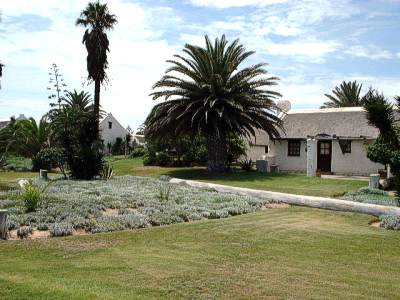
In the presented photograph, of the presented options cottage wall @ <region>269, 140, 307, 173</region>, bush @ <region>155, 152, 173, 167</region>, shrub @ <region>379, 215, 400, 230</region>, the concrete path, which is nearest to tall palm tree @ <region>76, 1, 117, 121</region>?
bush @ <region>155, 152, 173, 167</region>

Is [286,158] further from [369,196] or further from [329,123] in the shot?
[369,196]

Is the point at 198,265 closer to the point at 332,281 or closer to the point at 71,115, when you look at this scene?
the point at 332,281

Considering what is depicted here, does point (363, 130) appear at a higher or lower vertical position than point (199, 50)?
lower

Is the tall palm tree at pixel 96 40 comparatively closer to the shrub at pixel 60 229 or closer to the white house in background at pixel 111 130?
the shrub at pixel 60 229

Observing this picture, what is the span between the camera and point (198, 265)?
891 centimetres

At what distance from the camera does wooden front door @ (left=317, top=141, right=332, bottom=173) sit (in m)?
33.7

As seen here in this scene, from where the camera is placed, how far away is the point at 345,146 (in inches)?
1289

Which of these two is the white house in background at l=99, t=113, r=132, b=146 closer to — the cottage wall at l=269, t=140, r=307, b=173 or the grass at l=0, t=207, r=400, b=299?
the cottage wall at l=269, t=140, r=307, b=173

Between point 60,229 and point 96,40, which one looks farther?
point 96,40

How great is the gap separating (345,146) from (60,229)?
24.8 metres

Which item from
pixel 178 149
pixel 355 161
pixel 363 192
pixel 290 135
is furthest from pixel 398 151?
pixel 178 149

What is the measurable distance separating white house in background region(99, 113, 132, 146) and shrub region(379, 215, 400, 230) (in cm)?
6194

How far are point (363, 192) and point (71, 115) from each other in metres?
13.6

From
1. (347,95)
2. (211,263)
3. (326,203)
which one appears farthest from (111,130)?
(211,263)
